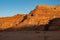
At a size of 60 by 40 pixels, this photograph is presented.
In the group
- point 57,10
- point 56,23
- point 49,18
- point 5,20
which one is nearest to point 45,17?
point 49,18

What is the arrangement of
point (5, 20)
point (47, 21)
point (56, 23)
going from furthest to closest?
point (5, 20) < point (47, 21) < point (56, 23)

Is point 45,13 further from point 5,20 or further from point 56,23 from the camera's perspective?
point 5,20

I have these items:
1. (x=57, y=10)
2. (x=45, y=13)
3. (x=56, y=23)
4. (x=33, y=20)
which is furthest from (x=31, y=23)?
(x=56, y=23)

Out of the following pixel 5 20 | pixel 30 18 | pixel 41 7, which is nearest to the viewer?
pixel 30 18

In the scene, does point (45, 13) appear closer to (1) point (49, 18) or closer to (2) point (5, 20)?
(1) point (49, 18)

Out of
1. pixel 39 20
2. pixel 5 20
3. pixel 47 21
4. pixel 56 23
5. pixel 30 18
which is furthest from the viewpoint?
pixel 5 20

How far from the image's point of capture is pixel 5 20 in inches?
4587

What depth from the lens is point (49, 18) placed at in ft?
268

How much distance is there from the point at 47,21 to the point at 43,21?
275cm

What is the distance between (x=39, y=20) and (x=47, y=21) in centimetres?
598

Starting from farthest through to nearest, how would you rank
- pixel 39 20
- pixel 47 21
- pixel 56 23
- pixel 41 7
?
pixel 41 7, pixel 39 20, pixel 47 21, pixel 56 23

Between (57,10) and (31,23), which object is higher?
(57,10)

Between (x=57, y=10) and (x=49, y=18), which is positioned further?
(x=57, y=10)

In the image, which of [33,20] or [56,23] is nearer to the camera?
[56,23]
